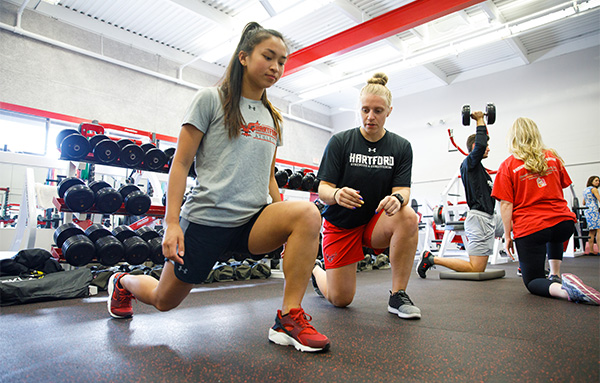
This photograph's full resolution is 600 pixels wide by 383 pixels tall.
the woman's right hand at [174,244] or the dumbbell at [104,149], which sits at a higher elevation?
the dumbbell at [104,149]

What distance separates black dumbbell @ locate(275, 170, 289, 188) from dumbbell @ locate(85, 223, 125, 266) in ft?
5.37

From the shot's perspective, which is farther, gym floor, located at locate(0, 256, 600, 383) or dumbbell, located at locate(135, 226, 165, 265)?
dumbbell, located at locate(135, 226, 165, 265)

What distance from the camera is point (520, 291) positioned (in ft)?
7.97

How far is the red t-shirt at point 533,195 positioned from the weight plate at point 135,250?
2.66 meters

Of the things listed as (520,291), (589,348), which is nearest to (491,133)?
(520,291)

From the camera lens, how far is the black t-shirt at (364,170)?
1.79 m

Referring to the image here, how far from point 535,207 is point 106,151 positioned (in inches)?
121

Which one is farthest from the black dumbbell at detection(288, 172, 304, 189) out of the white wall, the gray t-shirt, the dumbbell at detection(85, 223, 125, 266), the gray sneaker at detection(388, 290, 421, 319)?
the white wall

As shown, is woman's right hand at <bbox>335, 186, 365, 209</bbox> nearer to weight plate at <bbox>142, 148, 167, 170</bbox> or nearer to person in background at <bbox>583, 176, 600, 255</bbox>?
weight plate at <bbox>142, 148, 167, 170</bbox>

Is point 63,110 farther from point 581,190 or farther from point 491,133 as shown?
point 581,190

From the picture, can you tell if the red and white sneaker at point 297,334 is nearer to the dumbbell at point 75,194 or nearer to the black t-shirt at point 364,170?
the black t-shirt at point 364,170

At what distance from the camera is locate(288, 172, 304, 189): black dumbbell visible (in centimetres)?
405

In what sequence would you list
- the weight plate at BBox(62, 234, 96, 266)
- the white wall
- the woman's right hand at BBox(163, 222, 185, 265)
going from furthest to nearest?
the white wall, the weight plate at BBox(62, 234, 96, 266), the woman's right hand at BBox(163, 222, 185, 265)

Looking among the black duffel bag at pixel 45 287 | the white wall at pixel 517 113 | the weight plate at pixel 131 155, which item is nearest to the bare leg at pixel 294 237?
the black duffel bag at pixel 45 287
